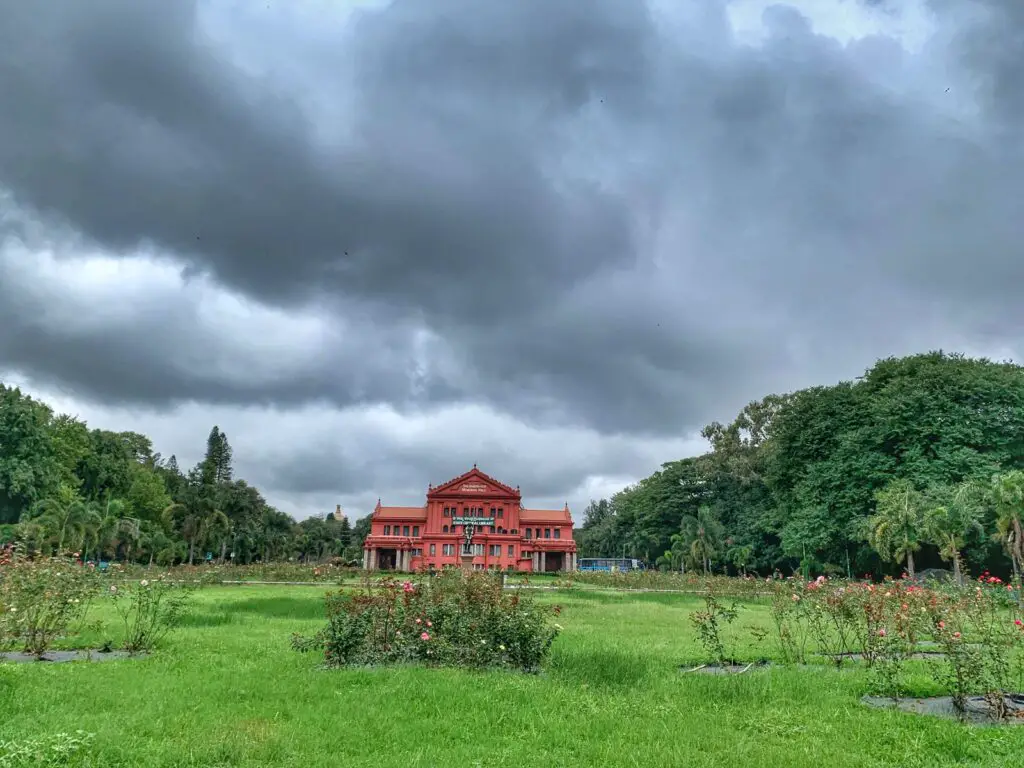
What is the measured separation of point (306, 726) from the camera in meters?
5.91

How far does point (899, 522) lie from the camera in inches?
1318

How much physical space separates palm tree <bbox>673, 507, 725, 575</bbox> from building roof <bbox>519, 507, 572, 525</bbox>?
1616 cm

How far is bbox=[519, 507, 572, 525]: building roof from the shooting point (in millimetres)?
71688

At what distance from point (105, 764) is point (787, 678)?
7.04 m

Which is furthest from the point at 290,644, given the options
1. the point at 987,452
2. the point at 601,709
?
the point at 987,452

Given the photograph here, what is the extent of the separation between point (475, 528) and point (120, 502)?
1196 inches

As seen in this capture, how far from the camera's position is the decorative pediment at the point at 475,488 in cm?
7025

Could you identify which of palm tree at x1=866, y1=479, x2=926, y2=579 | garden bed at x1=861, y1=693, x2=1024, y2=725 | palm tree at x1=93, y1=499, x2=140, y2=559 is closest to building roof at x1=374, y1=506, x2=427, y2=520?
palm tree at x1=93, y1=499, x2=140, y2=559

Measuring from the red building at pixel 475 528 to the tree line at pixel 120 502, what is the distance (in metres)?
5.20

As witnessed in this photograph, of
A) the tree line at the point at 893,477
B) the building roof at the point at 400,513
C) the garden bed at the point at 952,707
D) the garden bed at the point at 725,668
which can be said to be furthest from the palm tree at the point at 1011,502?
the building roof at the point at 400,513

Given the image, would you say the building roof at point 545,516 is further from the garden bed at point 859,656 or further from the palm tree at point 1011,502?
the garden bed at point 859,656

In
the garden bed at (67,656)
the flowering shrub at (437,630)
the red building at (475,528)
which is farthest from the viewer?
the red building at (475,528)

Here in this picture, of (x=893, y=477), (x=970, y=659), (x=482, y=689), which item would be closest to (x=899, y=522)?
(x=893, y=477)

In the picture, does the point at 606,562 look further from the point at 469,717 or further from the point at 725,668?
the point at 469,717
